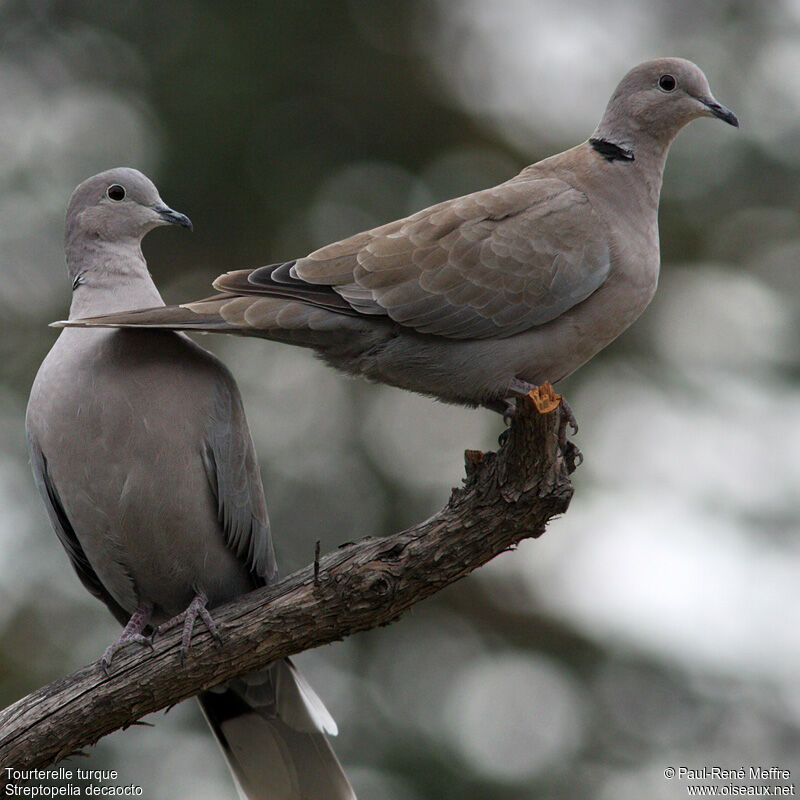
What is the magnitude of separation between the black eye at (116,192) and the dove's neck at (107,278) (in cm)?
18

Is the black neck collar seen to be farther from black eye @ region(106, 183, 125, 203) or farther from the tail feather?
black eye @ region(106, 183, 125, 203)

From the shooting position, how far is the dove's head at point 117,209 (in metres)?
4.57

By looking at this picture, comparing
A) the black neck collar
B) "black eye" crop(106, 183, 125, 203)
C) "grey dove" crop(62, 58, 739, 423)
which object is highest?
"black eye" crop(106, 183, 125, 203)

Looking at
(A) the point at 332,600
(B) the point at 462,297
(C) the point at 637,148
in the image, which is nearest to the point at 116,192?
(B) the point at 462,297

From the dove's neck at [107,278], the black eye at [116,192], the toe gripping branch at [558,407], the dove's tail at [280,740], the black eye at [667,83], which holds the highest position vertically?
the black eye at [667,83]

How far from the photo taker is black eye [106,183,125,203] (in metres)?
4.62

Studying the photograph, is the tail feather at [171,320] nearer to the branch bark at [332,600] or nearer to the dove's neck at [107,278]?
the dove's neck at [107,278]

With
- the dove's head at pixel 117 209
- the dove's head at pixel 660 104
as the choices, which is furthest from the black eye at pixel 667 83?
the dove's head at pixel 117 209

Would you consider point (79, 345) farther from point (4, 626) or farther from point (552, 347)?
point (4, 626)

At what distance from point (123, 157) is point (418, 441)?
134 inches

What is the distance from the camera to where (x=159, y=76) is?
10445 millimetres

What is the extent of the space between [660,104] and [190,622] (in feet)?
8.50

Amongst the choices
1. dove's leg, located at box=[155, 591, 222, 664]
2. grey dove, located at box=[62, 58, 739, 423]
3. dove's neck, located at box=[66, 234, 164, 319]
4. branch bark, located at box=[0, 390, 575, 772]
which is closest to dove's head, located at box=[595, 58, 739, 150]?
grey dove, located at box=[62, 58, 739, 423]

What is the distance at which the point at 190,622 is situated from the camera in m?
3.98
